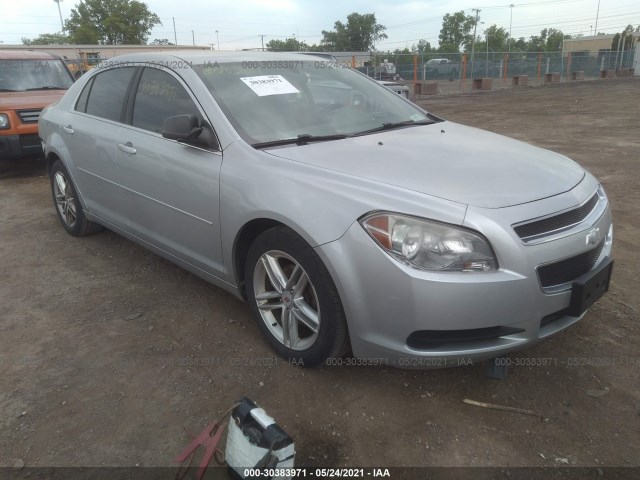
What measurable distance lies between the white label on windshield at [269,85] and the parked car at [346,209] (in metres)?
0.01

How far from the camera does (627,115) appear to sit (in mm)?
13180

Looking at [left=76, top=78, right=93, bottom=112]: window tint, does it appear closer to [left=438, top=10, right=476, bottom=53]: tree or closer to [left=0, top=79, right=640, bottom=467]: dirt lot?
[left=0, top=79, right=640, bottom=467]: dirt lot

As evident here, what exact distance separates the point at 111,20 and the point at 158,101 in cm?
7737

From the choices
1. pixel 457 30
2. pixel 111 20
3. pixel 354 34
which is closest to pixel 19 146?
pixel 111 20

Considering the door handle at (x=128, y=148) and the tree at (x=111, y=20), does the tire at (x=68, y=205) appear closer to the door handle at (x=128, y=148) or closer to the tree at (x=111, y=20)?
the door handle at (x=128, y=148)

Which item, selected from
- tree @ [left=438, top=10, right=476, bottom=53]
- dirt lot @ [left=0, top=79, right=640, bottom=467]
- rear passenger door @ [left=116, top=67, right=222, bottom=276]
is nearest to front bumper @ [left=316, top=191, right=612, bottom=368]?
dirt lot @ [left=0, top=79, right=640, bottom=467]

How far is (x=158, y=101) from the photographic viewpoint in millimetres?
3402

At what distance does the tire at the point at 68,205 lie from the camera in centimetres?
457

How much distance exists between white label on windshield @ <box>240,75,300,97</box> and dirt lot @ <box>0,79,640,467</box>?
1.43 meters

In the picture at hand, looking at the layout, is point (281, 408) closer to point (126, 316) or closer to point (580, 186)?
point (126, 316)

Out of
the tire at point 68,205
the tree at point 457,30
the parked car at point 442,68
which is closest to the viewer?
the tire at point 68,205

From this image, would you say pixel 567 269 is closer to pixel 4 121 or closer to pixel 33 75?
pixel 4 121

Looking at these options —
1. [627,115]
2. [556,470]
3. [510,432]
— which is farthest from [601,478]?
[627,115]

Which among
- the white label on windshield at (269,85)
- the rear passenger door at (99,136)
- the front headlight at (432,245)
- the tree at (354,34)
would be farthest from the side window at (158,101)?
the tree at (354,34)
